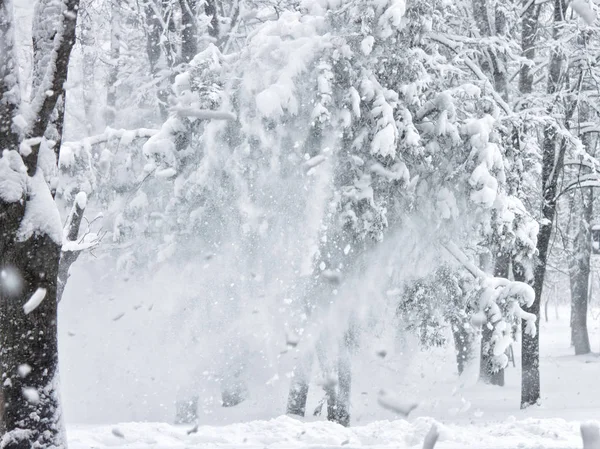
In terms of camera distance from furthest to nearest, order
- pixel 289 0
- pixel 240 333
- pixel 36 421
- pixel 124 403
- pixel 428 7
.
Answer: pixel 124 403 → pixel 289 0 → pixel 240 333 → pixel 428 7 → pixel 36 421

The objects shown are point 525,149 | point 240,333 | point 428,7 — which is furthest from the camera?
point 525,149

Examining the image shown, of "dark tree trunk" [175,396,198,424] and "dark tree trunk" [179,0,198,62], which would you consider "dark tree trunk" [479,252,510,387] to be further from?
"dark tree trunk" [179,0,198,62]

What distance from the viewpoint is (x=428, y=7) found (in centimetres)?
1027

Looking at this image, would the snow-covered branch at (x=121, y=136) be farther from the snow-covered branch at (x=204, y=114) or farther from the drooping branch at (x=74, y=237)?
the drooping branch at (x=74, y=237)

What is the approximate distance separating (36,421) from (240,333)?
5777 mm

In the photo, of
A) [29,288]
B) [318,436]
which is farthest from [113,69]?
[29,288]

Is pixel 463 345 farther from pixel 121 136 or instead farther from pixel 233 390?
pixel 121 136

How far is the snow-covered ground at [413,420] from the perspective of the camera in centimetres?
762

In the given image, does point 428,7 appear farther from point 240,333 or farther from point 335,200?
point 240,333

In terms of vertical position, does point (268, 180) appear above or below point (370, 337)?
above

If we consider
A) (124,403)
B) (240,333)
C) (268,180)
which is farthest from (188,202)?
(124,403)

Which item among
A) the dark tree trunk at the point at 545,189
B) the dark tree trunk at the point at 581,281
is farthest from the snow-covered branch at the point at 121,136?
the dark tree trunk at the point at 581,281

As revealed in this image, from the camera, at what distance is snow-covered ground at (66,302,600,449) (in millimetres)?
7617

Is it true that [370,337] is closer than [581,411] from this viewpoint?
Yes
